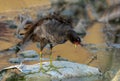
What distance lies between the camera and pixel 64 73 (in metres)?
5.88

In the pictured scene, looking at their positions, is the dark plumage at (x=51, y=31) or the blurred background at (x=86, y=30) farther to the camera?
the dark plumage at (x=51, y=31)

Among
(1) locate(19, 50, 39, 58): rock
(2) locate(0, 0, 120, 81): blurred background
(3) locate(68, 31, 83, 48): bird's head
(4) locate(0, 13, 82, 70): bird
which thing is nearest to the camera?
(2) locate(0, 0, 120, 81): blurred background

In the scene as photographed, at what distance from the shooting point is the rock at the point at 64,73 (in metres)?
5.70

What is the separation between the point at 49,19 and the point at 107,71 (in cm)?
151

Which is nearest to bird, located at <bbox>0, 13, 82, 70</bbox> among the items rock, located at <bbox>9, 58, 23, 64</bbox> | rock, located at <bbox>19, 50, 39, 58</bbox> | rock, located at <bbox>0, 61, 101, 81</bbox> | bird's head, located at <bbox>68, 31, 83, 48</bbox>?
bird's head, located at <bbox>68, 31, 83, 48</bbox>

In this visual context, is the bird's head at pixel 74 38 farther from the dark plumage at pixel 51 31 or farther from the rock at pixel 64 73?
A: the rock at pixel 64 73

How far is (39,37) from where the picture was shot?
5.66m

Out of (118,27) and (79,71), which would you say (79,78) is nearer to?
(79,71)

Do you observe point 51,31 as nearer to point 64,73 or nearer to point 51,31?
point 51,31

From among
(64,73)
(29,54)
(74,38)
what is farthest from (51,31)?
(29,54)

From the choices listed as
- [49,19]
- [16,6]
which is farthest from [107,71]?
[16,6]

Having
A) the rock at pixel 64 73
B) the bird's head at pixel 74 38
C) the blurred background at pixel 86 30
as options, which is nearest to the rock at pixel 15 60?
the blurred background at pixel 86 30

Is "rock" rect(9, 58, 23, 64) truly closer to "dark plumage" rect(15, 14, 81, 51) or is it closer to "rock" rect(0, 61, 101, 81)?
"rock" rect(0, 61, 101, 81)

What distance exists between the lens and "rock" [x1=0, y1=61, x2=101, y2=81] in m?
5.70
